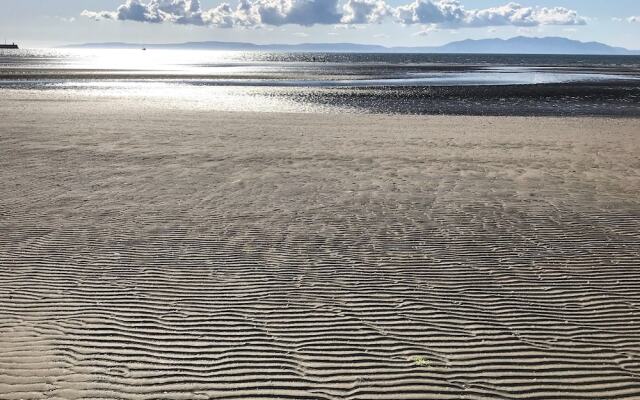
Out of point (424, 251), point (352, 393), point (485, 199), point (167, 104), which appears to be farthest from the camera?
point (167, 104)

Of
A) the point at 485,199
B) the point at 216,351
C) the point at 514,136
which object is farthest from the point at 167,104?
the point at 216,351

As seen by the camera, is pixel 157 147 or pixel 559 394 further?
pixel 157 147

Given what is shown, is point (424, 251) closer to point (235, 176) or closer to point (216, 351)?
point (216, 351)

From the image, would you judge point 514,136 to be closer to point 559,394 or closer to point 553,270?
point 553,270

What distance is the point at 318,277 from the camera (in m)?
8.52

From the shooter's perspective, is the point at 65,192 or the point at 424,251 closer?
the point at 424,251

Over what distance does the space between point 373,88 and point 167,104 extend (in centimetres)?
1919

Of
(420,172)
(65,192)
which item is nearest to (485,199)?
(420,172)

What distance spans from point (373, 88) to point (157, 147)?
3221 centimetres

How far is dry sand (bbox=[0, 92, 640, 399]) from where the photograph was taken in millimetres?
6023

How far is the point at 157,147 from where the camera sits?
792 inches

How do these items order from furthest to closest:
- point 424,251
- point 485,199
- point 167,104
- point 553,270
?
point 167,104 → point 485,199 → point 424,251 → point 553,270

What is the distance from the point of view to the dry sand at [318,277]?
6023 millimetres

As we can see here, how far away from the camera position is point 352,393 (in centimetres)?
571
